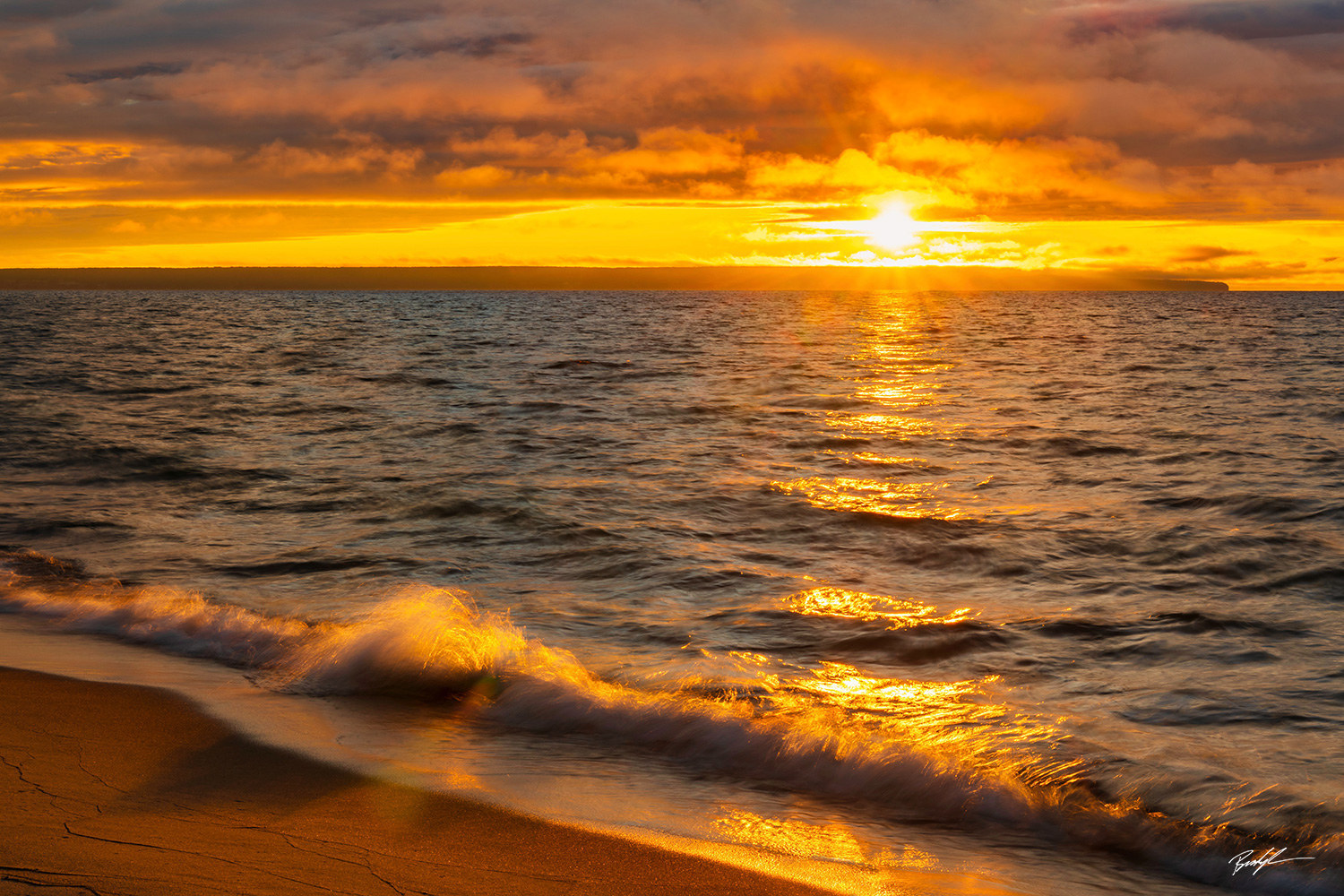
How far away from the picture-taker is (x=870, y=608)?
894 cm

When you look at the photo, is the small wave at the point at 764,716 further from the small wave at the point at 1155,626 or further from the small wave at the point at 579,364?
the small wave at the point at 579,364

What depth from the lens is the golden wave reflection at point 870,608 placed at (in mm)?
8625

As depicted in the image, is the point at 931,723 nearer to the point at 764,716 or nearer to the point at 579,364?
the point at 764,716

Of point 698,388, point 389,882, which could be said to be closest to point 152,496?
point 389,882

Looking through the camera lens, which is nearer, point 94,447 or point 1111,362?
point 94,447

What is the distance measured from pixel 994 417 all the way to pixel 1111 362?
20653 millimetres

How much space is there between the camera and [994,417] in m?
22.9

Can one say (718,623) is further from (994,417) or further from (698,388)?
(698,388)

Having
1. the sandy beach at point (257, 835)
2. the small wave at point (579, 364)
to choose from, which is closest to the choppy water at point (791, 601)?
the sandy beach at point (257, 835)

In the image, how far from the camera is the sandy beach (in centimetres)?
381
